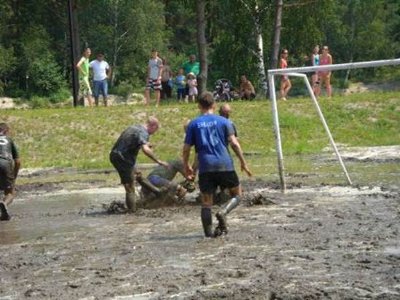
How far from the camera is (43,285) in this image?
26.6 feet

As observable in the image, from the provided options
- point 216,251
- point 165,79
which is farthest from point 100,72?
point 216,251

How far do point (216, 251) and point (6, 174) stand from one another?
5.46 metres

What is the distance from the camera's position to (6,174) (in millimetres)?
13578

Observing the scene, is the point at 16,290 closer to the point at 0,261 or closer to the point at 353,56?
the point at 0,261

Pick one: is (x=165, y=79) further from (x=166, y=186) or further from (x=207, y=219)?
(x=207, y=219)

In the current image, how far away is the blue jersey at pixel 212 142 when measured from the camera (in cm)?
1021

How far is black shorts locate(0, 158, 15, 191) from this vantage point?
13.5 m

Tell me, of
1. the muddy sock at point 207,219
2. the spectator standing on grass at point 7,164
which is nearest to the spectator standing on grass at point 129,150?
the spectator standing on grass at point 7,164

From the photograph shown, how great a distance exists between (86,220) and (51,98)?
4504cm

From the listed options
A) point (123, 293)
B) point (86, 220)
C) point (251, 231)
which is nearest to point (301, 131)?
point (86, 220)

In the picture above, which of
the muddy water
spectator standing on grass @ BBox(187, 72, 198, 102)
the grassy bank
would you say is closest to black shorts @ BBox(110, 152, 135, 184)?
the muddy water

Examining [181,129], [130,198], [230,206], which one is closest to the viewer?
[230,206]

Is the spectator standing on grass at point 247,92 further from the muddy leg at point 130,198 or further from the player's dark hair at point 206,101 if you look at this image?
the player's dark hair at point 206,101

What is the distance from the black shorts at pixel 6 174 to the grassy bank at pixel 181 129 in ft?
24.7
